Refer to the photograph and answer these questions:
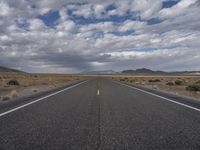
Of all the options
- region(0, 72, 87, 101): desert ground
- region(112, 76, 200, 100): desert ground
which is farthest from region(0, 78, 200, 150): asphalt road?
region(112, 76, 200, 100): desert ground

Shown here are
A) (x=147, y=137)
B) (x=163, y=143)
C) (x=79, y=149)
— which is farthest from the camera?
(x=147, y=137)

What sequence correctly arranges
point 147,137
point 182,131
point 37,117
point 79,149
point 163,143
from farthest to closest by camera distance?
point 37,117 → point 182,131 → point 147,137 → point 163,143 → point 79,149

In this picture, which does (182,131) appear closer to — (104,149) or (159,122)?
(159,122)

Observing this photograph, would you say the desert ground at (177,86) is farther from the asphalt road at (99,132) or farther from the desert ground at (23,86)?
the desert ground at (23,86)

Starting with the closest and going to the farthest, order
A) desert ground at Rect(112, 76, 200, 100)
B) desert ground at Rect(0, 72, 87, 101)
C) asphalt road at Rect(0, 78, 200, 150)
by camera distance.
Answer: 1. asphalt road at Rect(0, 78, 200, 150)
2. desert ground at Rect(0, 72, 87, 101)
3. desert ground at Rect(112, 76, 200, 100)

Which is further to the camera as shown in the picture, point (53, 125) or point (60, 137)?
point (53, 125)

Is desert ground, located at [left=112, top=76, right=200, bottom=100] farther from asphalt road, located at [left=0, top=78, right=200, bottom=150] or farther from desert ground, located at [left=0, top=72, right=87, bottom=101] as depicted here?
desert ground, located at [left=0, top=72, right=87, bottom=101]

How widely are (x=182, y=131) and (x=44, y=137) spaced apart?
11.1ft

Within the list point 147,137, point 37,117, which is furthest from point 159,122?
point 37,117

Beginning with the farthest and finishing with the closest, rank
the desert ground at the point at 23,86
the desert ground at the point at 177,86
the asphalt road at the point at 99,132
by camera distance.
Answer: the desert ground at the point at 177,86
the desert ground at the point at 23,86
the asphalt road at the point at 99,132

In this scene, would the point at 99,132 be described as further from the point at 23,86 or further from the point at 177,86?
the point at 177,86

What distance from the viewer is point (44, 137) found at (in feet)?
18.0

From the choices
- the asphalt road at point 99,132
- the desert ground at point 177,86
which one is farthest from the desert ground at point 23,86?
the desert ground at point 177,86

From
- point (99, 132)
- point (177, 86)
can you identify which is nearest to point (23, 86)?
point (177, 86)
